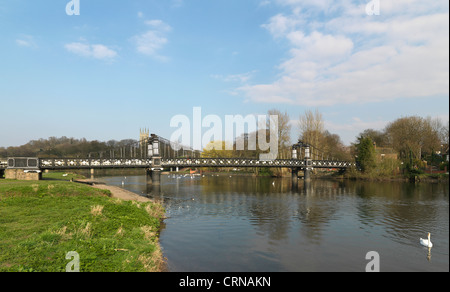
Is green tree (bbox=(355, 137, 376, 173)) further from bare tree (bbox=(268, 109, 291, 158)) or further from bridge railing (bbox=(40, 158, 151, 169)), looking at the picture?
bridge railing (bbox=(40, 158, 151, 169))

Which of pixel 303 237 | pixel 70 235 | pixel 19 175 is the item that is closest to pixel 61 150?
pixel 19 175

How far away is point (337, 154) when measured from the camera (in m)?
94.1

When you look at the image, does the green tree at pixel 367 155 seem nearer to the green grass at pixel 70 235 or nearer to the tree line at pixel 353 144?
the tree line at pixel 353 144

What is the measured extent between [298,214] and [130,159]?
41.5 m

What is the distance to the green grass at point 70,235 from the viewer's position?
10977 millimetres

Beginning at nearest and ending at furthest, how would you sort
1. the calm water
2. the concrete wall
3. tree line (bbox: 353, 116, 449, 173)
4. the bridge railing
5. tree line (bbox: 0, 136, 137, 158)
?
the calm water
the concrete wall
the bridge railing
tree line (bbox: 353, 116, 449, 173)
tree line (bbox: 0, 136, 137, 158)

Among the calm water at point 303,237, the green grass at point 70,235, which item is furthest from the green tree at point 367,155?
the green grass at point 70,235

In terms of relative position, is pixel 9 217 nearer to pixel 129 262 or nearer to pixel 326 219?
pixel 129 262

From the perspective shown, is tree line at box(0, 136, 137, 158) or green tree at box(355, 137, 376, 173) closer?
green tree at box(355, 137, 376, 173)

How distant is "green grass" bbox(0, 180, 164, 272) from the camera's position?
10977 mm

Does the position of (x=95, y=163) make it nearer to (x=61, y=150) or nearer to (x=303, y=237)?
(x=303, y=237)

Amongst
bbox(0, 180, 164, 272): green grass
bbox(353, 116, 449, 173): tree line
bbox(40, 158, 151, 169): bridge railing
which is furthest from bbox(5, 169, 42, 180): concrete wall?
bbox(353, 116, 449, 173): tree line
